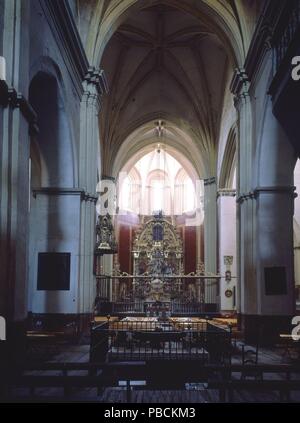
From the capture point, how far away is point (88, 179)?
1698cm

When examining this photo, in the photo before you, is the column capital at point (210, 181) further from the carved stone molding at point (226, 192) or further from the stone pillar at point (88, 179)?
the stone pillar at point (88, 179)

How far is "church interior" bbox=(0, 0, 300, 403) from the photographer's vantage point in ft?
28.7

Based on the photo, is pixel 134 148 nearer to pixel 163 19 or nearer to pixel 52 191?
pixel 163 19

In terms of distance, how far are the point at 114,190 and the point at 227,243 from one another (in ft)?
26.8

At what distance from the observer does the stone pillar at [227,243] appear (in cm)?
2463

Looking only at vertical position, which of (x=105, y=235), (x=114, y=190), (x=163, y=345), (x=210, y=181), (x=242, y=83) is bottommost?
(x=163, y=345)

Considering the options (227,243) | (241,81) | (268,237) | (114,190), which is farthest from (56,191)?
(114,190)

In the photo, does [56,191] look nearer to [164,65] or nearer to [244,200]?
[244,200]

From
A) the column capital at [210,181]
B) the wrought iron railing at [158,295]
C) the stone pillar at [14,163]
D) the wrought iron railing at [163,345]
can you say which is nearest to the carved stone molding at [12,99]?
the stone pillar at [14,163]

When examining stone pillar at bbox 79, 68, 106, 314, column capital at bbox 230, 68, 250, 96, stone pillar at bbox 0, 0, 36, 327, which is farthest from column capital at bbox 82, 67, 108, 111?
stone pillar at bbox 0, 0, 36, 327

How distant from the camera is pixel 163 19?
2411cm

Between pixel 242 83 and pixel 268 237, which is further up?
pixel 242 83

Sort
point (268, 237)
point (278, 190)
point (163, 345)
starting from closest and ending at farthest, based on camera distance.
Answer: point (163, 345)
point (268, 237)
point (278, 190)

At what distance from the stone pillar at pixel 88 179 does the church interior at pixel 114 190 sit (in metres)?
0.06
